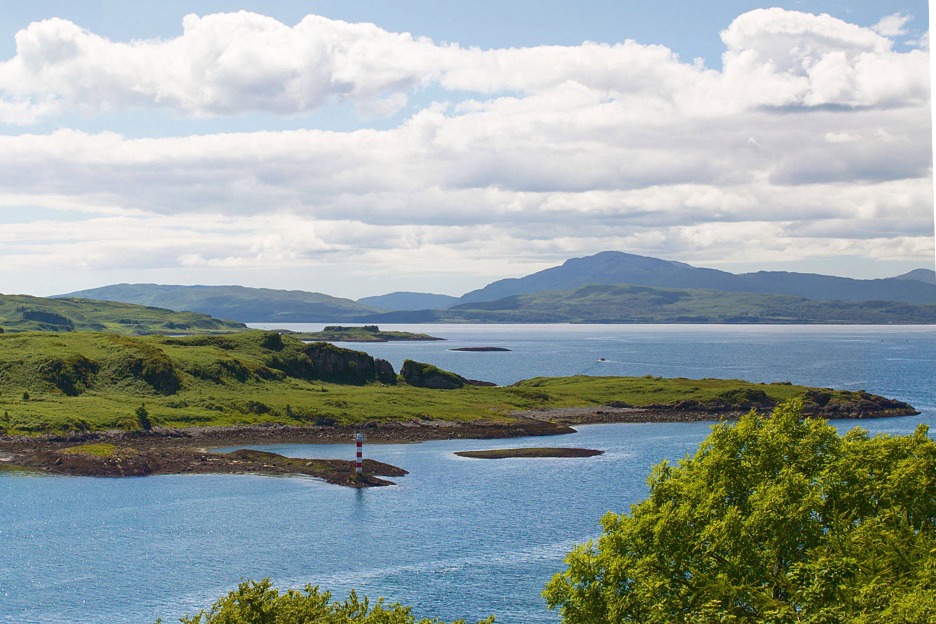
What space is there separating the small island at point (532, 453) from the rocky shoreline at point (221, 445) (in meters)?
19.4

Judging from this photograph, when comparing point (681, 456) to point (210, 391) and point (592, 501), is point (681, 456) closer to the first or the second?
point (592, 501)

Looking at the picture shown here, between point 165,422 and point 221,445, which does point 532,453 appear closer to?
point 221,445

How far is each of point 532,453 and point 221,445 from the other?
5545cm

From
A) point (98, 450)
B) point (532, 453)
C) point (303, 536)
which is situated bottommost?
point (303, 536)

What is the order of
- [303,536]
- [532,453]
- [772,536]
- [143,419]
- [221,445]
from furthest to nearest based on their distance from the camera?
1. [143,419]
2. [221,445]
3. [532,453]
4. [303,536]
5. [772,536]

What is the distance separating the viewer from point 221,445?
15925cm

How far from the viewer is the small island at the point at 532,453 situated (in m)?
153

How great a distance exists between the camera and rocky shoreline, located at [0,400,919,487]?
442 feet

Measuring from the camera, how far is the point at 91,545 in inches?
3644

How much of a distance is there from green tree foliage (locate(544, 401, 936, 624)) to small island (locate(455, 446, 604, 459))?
11213 cm

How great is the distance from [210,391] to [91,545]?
347 feet

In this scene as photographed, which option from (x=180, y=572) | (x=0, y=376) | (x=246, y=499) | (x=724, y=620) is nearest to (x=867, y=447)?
(x=724, y=620)

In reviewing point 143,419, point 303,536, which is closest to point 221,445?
point 143,419

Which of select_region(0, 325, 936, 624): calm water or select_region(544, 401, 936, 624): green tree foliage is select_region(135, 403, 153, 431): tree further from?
select_region(544, 401, 936, 624): green tree foliage
